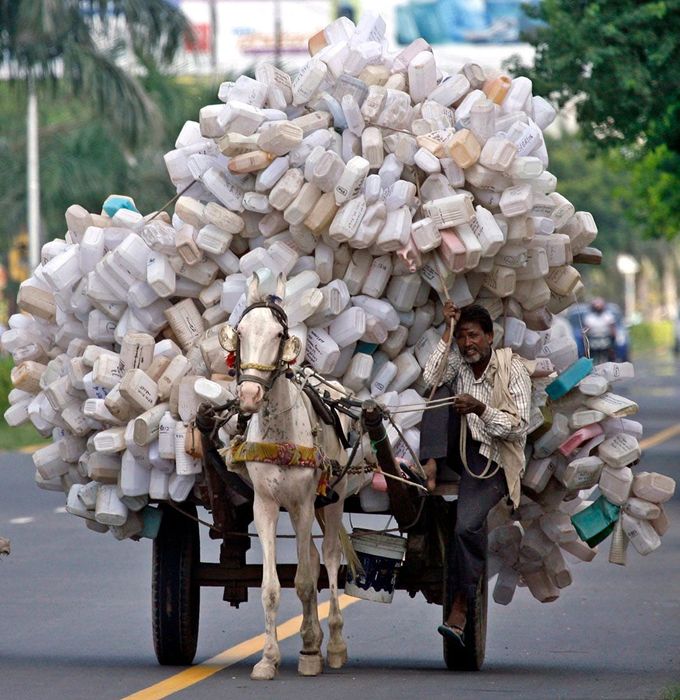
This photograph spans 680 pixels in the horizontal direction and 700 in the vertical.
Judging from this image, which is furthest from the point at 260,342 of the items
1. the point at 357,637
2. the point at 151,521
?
the point at 357,637

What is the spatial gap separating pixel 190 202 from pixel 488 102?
1.55 meters

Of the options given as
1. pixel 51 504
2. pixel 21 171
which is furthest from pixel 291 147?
pixel 21 171

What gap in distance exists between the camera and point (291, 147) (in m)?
9.70

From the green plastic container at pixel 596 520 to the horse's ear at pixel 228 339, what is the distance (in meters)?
2.23

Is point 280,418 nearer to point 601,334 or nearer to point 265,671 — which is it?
point 265,671

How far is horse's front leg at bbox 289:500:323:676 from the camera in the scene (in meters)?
9.21

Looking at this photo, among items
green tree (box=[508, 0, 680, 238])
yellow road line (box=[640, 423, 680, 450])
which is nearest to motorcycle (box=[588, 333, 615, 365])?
yellow road line (box=[640, 423, 680, 450])

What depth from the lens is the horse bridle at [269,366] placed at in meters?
8.70

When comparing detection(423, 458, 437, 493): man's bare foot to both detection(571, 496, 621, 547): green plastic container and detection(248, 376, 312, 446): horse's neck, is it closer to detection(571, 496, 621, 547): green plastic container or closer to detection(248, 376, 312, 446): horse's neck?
detection(248, 376, 312, 446): horse's neck

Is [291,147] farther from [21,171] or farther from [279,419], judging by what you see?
[21,171]

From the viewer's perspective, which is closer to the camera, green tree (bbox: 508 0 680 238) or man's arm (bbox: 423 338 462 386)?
man's arm (bbox: 423 338 462 386)

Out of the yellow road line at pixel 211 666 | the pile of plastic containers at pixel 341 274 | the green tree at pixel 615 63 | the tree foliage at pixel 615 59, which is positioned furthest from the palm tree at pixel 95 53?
the pile of plastic containers at pixel 341 274

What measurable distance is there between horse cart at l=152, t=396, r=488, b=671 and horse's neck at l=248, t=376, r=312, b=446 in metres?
0.52

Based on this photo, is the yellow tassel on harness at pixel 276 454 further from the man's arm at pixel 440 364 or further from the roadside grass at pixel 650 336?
the roadside grass at pixel 650 336
